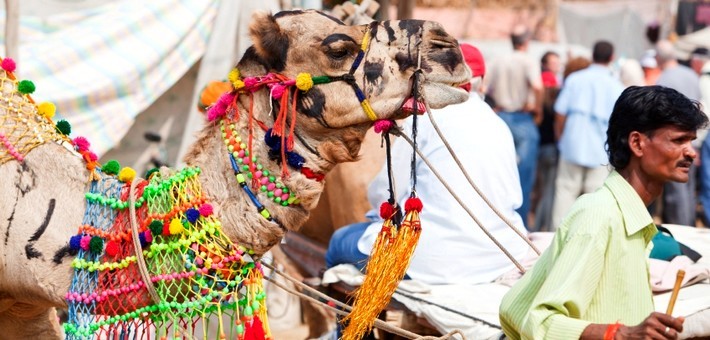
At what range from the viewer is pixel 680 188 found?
33.3 feet

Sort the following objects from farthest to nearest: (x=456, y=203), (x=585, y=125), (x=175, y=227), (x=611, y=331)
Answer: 1. (x=585, y=125)
2. (x=456, y=203)
3. (x=175, y=227)
4. (x=611, y=331)

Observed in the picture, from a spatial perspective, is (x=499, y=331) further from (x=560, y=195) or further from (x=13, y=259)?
(x=560, y=195)

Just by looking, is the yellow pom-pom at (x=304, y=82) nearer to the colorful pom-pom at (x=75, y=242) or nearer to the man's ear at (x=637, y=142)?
the colorful pom-pom at (x=75, y=242)

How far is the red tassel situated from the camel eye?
966mm

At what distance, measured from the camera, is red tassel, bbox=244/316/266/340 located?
374 centimetres

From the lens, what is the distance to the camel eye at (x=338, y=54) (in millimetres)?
3812

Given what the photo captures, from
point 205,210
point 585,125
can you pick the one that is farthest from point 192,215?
point 585,125

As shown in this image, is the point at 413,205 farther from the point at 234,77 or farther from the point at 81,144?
the point at 81,144

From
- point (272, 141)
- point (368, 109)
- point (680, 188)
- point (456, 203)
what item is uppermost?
point (368, 109)

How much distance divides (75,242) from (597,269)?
190cm

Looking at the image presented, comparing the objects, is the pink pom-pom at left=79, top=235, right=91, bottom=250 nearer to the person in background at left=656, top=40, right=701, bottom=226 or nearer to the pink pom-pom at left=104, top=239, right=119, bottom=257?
the pink pom-pom at left=104, top=239, right=119, bottom=257

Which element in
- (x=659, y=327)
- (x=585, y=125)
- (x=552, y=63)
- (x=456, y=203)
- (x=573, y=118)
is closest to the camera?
(x=659, y=327)

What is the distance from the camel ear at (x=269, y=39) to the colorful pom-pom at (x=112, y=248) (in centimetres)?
85

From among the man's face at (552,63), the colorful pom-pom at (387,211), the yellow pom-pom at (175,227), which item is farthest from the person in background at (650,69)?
the yellow pom-pom at (175,227)
